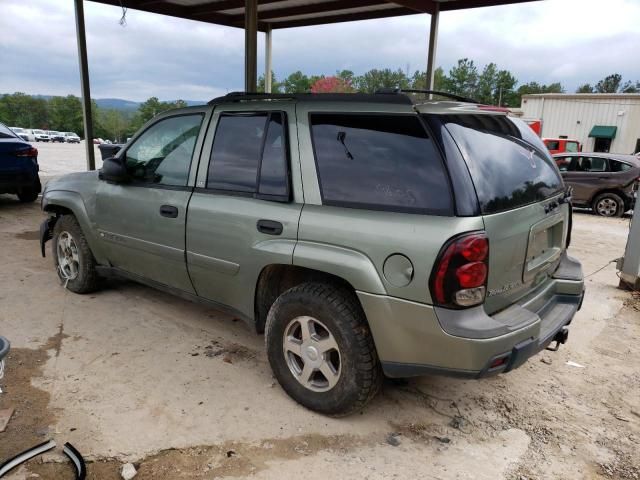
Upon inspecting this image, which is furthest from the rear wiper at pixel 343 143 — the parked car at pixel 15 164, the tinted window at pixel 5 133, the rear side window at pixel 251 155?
the tinted window at pixel 5 133

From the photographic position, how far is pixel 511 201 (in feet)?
8.32

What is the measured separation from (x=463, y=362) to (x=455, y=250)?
1.83 ft

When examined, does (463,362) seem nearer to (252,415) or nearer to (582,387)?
(252,415)

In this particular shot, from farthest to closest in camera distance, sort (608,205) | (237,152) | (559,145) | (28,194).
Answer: (559,145), (608,205), (28,194), (237,152)

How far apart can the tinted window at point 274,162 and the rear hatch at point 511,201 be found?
101 centimetres

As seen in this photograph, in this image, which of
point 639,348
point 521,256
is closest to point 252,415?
point 521,256

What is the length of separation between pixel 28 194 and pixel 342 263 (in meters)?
9.11

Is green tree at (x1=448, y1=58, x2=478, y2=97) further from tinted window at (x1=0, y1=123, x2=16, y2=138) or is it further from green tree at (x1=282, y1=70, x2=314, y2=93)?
tinted window at (x1=0, y1=123, x2=16, y2=138)

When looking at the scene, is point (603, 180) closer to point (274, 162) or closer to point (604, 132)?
point (274, 162)

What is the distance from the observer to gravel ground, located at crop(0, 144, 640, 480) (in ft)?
8.13

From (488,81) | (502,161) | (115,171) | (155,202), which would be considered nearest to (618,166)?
(502,161)

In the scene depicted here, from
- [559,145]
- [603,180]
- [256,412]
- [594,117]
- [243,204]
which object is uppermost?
[594,117]

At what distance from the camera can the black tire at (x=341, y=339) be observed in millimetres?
2609

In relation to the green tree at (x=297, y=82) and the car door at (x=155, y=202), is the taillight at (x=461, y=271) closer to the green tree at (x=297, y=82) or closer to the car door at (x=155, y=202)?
the car door at (x=155, y=202)
